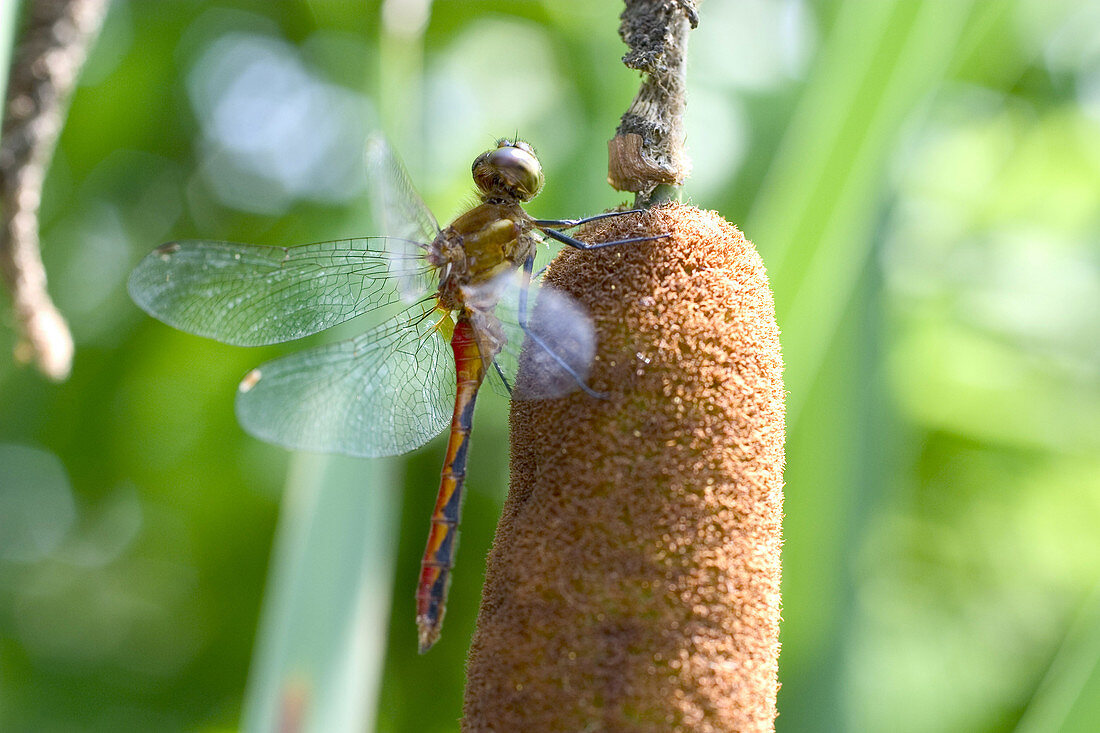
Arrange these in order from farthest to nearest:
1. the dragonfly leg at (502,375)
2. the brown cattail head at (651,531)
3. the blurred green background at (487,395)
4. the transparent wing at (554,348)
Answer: the blurred green background at (487,395) → the dragonfly leg at (502,375) → the transparent wing at (554,348) → the brown cattail head at (651,531)

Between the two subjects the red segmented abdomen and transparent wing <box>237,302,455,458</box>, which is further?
transparent wing <box>237,302,455,458</box>

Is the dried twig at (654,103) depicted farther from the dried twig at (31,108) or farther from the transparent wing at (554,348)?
the dried twig at (31,108)

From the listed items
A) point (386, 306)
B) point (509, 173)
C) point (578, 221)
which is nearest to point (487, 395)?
point (386, 306)

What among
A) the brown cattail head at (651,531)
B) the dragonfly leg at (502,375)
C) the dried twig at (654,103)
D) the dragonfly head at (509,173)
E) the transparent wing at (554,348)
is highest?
the dragonfly head at (509,173)

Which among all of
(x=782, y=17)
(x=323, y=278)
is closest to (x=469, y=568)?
(x=323, y=278)

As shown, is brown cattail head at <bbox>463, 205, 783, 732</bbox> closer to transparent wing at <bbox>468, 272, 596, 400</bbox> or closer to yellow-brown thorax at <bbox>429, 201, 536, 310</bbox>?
transparent wing at <bbox>468, 272, 596, 400</bbox>

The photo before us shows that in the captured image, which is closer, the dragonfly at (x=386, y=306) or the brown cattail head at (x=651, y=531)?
the brown cattail head at (x=651, y=531)

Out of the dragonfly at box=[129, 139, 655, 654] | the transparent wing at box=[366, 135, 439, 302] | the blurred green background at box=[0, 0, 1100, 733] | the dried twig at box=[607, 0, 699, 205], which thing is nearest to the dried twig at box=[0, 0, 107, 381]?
the dragonfly at box=[129, 139, 655, 654]

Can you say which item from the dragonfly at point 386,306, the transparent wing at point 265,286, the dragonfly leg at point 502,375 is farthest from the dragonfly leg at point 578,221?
the transparent wing at point 265,286
